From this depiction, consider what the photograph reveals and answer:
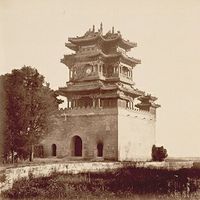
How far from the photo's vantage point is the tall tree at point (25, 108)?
23.0 m

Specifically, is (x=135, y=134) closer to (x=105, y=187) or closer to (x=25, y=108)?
(x=25, y=108)

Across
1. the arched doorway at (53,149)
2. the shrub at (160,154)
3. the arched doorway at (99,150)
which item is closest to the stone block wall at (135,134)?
the shrub at (160,154)

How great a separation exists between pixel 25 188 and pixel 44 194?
97cm

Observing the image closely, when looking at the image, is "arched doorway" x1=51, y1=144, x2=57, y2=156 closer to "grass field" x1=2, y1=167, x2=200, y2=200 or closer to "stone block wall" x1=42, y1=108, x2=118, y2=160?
"stone block wall" x1=42, y1=108, x2=118, y2=160

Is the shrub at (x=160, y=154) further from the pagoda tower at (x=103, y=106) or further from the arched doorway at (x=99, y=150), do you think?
the arched doorway at (x=99, y=150)

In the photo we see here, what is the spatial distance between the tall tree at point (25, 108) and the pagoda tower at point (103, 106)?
277 inches

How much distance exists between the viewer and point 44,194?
15562mm

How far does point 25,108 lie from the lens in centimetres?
2384

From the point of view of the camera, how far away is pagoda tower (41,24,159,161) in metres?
32.1

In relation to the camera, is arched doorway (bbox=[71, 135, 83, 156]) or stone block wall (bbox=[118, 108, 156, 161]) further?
arched doorway (bbox=[71, 135, 83, 156])

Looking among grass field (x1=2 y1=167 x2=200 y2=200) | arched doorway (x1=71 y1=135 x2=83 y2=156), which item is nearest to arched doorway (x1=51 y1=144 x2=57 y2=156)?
arched doorway (x1=71 y1=135 x2=83 y2=156)

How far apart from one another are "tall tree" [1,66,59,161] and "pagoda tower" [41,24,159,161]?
23.1 feet

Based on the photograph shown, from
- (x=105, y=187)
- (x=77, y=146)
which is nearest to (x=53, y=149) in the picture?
(x=77, y=146)

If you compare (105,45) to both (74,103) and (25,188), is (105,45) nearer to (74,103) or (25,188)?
(74,103)
